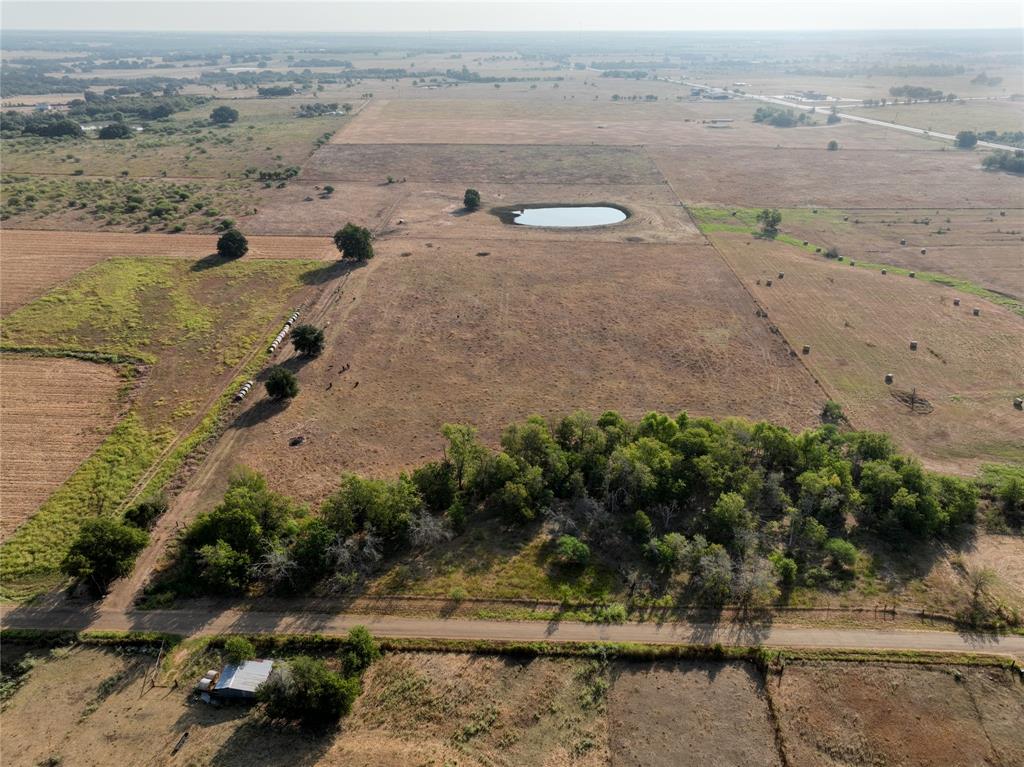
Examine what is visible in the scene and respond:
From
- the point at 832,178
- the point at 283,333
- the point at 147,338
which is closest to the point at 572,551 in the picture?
the point at 283,333

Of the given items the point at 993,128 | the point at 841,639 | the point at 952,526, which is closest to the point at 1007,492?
the point at 952,526

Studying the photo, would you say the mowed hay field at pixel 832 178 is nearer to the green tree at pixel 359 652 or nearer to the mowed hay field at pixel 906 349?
the mowed hay field at pixel 906 349

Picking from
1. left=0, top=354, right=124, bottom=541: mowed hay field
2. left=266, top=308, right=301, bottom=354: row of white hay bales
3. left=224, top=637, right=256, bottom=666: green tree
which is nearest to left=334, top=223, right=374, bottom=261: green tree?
left=266, top=308, right=301, bottom=354: row of white hay bales

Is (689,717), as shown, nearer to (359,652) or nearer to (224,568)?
(359,652)

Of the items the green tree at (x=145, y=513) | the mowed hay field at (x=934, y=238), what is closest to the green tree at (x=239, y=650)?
the green tree at (x=145, y=513)

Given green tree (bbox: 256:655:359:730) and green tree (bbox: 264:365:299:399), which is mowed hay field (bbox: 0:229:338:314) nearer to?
green tree (bbox: 264:365:299:399)

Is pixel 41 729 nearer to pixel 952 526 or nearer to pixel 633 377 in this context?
pixel 633 377
